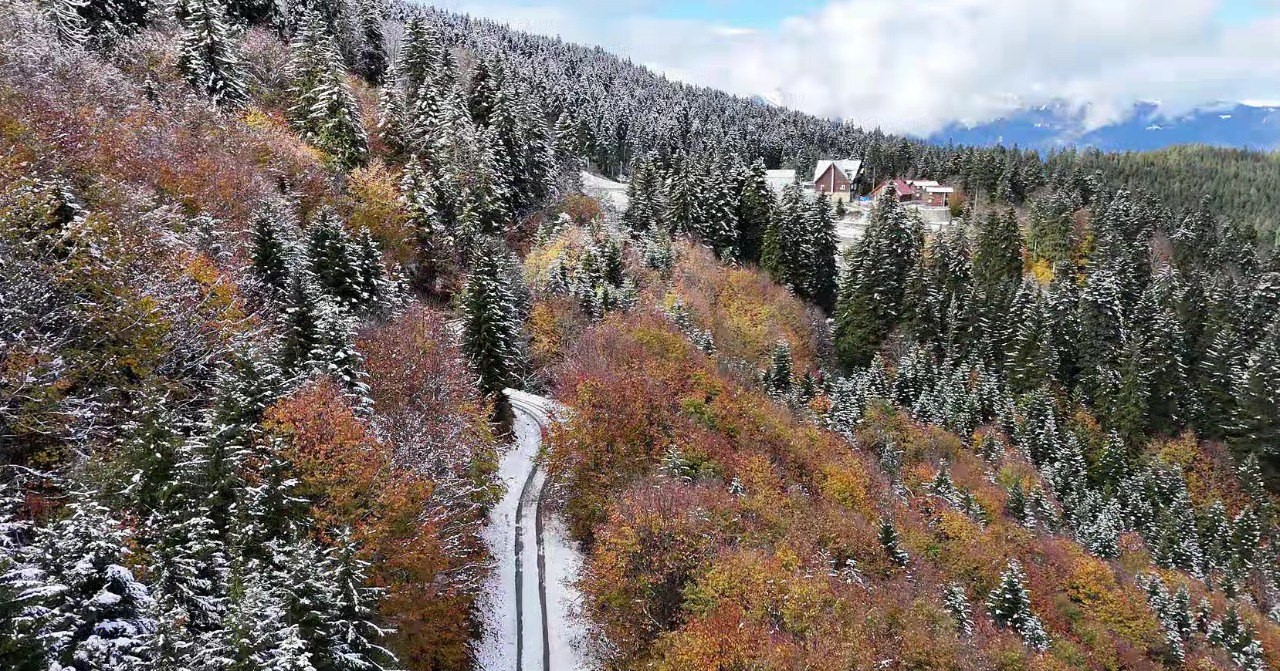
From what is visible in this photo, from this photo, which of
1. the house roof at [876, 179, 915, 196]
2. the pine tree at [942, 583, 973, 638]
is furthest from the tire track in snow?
the house roof at [876, 179, 915, 196]

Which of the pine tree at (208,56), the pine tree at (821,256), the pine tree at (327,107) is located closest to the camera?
the pine tree at (208,56)

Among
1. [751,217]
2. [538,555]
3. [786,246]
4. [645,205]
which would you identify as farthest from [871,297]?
[538,555]

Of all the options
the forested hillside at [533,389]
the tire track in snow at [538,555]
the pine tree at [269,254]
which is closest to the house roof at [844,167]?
the forested hillside at [533,389]

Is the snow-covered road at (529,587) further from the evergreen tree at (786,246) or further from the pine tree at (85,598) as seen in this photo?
the evergreen tree at (786,246)

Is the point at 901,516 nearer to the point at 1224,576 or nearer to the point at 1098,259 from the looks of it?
the point at 1224,576

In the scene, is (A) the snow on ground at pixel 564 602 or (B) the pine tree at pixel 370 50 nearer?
(A) the snow on ground at pixel 564 602

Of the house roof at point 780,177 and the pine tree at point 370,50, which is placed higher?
the pine tree at point 370,50
